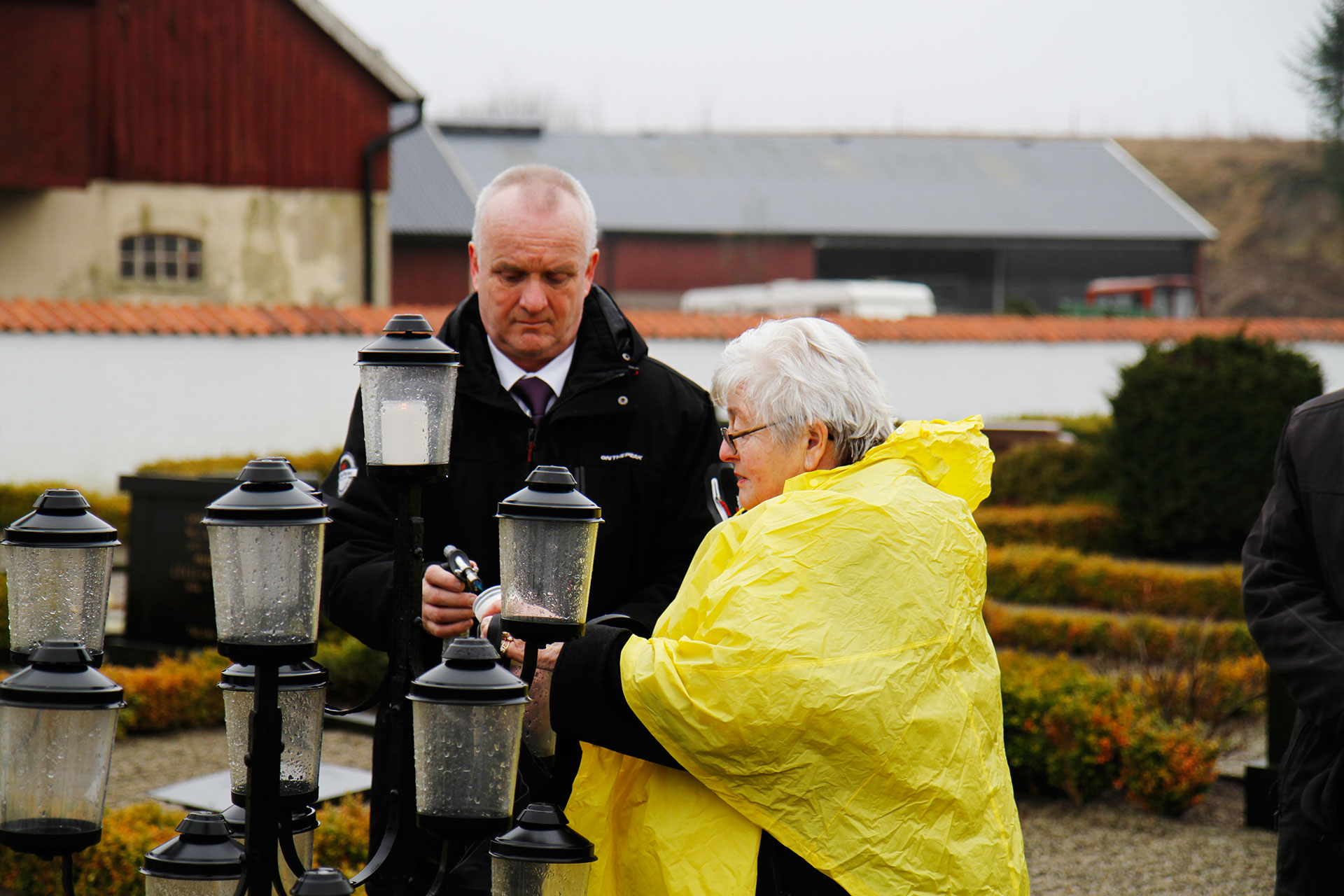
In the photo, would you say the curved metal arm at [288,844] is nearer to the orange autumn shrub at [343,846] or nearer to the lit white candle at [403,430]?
the lit white candle at [403,430]

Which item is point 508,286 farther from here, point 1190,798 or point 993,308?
point 993,308

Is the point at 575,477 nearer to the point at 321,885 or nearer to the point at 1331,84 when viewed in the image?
the point at 321,885

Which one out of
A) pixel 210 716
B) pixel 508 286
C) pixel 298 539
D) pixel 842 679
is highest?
pixel 508 286

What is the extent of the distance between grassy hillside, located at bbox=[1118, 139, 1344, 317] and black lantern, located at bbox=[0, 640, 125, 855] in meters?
44.3

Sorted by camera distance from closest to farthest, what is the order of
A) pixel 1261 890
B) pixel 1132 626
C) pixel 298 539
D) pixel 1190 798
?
pixel 298 539 < pixel 1261 890 < pixel 1190 798 < pixel 1132 626

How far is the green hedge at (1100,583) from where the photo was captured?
33.7 ft

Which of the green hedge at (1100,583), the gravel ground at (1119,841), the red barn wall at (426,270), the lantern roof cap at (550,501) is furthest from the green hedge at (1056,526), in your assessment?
the red barn wall at (426,270)

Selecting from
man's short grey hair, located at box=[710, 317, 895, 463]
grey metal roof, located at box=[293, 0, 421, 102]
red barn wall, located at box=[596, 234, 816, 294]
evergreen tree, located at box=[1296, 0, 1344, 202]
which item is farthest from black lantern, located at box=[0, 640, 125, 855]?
evergreen tree, located at box=[1296, 0, 1344, 202]

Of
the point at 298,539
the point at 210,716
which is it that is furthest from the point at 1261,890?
the point at 210,716

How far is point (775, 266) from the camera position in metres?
34.6

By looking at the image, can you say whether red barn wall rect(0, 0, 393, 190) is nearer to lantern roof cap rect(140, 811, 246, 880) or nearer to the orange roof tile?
the orange roof tile

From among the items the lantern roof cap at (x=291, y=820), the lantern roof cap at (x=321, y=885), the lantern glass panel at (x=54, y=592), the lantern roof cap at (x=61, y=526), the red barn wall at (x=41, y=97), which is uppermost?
the red barn wall at (x=41, y=97)

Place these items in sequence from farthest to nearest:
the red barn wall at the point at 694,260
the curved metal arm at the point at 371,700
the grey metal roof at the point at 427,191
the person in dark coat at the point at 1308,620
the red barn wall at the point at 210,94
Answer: the red barn wall at the point at 694,260, the grey metal roof at the point at 427,191, the red barn wall at the point at 210,94, the person in dark coat at the point at 1308,620, the curved metal arm at the point at 371,700

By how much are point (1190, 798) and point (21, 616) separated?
4917 millimetres
